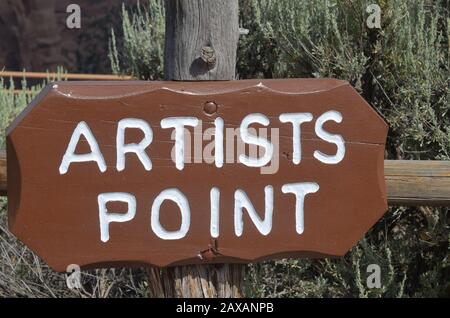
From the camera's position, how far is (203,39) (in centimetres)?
210

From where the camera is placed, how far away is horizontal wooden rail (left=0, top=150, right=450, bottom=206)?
2.33m

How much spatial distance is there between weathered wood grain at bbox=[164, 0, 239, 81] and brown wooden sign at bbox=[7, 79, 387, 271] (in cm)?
12

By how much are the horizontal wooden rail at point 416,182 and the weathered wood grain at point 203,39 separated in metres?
0.56

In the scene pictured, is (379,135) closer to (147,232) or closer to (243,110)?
(243,110)

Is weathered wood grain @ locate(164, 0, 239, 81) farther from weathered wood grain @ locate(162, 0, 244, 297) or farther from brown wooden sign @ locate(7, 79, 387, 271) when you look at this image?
brown wooden sign @ locate(7, 79, 387, 271)

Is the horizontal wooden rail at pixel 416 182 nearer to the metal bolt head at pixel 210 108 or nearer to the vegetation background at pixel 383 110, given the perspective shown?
the metal bolt head at pixel 210 108

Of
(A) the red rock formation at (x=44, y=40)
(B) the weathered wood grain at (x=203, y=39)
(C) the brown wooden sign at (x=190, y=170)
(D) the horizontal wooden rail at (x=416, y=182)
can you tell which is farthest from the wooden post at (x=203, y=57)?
(A) the red rock formation at (x=44, y=40)

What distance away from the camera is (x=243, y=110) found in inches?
77.1

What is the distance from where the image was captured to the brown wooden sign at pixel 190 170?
6.33 feet

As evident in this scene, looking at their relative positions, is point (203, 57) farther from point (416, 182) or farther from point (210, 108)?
point (416, 182)

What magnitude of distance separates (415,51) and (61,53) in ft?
12.9

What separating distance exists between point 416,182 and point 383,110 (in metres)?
1.47
